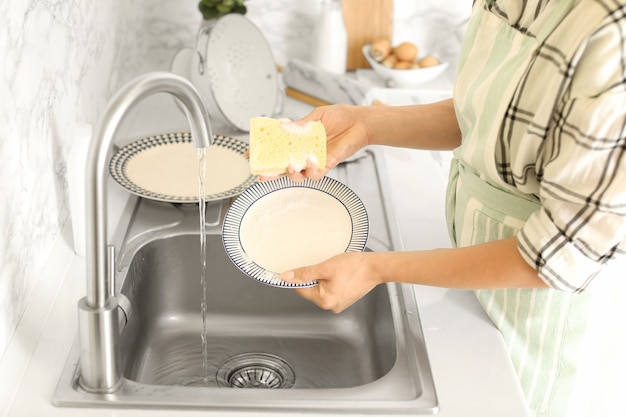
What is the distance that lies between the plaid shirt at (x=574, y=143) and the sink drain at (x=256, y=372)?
52 centimetres

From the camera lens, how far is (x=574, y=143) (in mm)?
841

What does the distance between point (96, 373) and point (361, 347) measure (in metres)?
0.51

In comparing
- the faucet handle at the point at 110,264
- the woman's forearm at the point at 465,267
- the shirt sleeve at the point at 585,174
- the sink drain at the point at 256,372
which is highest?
the shirt sleeve at the point at 585,174

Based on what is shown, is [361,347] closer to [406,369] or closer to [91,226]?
[406,369]

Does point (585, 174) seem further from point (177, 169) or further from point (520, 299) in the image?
point (177, 169)

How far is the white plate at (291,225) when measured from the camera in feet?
3.79

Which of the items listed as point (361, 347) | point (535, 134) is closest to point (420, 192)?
point (361, 347)

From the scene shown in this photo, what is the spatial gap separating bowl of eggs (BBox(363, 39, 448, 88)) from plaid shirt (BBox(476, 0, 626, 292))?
3.01 feet

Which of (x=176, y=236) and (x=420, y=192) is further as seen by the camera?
(x=420, y=192)

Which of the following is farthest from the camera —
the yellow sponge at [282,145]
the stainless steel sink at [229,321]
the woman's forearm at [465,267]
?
the stainless steel sink at [229,321]

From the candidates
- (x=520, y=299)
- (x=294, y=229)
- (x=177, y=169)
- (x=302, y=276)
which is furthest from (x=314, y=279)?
(x=177, y=169)

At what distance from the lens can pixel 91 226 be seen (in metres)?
0.86

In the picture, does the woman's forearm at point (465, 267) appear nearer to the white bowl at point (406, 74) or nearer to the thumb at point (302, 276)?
the thumb at point (302, 276)

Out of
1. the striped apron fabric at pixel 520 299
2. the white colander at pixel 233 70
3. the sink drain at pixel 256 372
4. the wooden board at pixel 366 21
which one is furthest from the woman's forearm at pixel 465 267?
the wooden board at pixel 366 21
